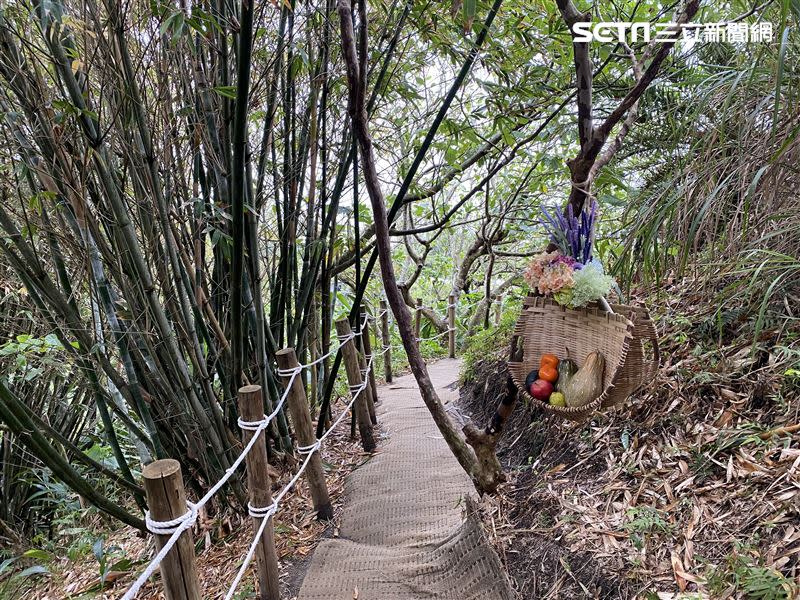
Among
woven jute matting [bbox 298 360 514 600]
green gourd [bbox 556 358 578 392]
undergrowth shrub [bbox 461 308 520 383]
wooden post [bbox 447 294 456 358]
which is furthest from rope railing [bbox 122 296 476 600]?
wooden post [bbox 447 294 456 358]

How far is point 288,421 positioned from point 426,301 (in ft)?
19.6

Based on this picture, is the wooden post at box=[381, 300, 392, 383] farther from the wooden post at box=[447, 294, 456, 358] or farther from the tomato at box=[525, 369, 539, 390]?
the tomato at box=[525, 369, 539, 390]

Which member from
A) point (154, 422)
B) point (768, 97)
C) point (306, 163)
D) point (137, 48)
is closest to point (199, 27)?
point (137, 48)

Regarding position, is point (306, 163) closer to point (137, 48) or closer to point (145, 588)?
point (137, 48)

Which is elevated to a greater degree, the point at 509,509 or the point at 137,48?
the point at 137,48

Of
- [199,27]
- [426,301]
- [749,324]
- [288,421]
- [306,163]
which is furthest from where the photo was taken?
[426,301]

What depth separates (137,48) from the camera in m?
1.67

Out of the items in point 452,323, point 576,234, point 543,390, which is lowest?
point 452,323

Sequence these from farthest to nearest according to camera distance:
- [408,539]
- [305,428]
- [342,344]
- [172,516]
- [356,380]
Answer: [356,380], [342,344], [305,428], [408,539], [172,516]

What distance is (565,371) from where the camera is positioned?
5.40 feet

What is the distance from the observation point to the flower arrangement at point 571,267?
1452 mm

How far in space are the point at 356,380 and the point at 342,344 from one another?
0.87 ft

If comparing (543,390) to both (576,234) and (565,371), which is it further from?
(576,234)

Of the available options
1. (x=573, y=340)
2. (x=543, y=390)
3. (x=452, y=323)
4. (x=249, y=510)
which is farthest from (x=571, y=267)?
(x=452, y=323)
